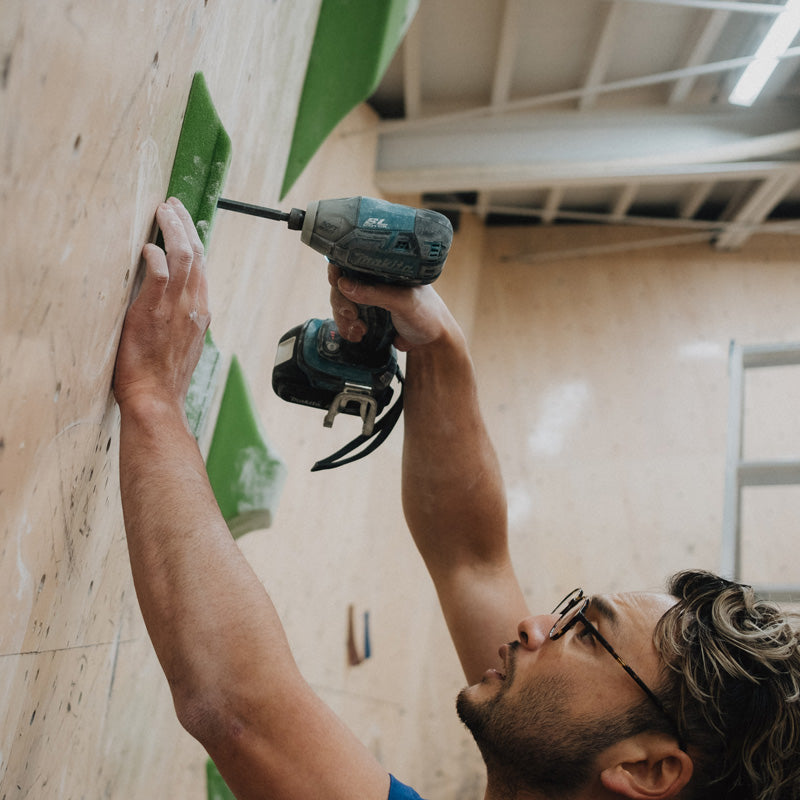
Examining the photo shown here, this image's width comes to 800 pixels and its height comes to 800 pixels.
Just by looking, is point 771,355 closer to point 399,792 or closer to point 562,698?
point 562,698

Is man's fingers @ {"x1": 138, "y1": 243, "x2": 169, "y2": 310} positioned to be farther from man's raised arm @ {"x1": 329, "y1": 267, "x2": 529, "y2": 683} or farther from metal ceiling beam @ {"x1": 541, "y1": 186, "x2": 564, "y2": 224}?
metal ceiling beam @ {"x1": 541, "y1": 186, "x2": 564, "y2": 224}

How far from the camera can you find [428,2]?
10.6ft

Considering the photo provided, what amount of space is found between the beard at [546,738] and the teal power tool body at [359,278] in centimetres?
46

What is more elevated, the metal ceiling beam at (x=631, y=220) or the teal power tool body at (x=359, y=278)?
the metal ceiling beam at (x=631, y=220)

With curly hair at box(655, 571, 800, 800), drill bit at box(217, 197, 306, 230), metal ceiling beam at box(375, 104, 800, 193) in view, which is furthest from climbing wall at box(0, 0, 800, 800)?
curly hair at box(655, 571, 800, 800)

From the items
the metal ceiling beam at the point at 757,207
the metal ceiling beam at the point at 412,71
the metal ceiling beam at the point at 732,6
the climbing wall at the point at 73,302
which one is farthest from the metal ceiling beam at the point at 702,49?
the climbing wall at the point at 73,302

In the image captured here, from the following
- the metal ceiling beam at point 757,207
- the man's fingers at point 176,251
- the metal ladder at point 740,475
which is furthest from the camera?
the metal ceiling beam at point 757,207

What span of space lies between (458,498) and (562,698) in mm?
420

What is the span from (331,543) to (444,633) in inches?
37.0

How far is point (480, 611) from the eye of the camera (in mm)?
1414

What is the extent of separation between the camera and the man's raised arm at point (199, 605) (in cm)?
82

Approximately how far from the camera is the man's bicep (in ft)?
4.60

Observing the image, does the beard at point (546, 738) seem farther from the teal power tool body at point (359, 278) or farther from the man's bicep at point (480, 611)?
the teal power tool body at point (359, 278)

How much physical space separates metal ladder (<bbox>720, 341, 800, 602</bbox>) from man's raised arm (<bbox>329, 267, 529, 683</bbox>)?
1.14 meters
